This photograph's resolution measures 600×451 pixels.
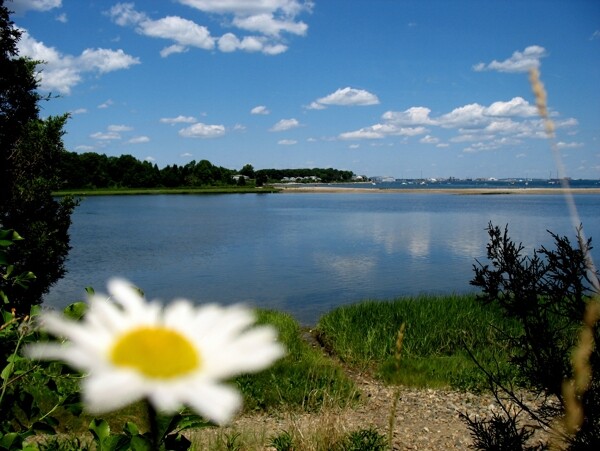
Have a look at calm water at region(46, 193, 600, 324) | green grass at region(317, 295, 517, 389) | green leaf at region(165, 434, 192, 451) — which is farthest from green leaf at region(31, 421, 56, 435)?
calm water at region(46, 193, 600, 324)

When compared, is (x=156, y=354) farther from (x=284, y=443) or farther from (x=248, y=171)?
(x=248, y=171)

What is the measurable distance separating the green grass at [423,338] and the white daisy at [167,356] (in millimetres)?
8864

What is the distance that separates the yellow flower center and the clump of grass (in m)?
6.32

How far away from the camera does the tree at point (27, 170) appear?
955 cm

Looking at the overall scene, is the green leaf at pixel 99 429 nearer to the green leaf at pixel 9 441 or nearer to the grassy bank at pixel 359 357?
the green leaf at pixel 9 441

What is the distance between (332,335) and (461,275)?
11626 mm

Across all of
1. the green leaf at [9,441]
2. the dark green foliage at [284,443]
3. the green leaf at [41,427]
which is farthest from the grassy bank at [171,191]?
the green leaf at [9,441]

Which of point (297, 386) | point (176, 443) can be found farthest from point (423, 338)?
point (176, 443)

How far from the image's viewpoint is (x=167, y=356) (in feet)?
1.34

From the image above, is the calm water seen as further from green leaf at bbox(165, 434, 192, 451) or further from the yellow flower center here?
the yellow flower center

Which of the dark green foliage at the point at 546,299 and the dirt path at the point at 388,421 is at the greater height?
the dark green foliage at the point at 546,299

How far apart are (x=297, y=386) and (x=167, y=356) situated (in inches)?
323

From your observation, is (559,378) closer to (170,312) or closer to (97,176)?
(170,312)

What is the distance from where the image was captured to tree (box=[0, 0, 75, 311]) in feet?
31.3
